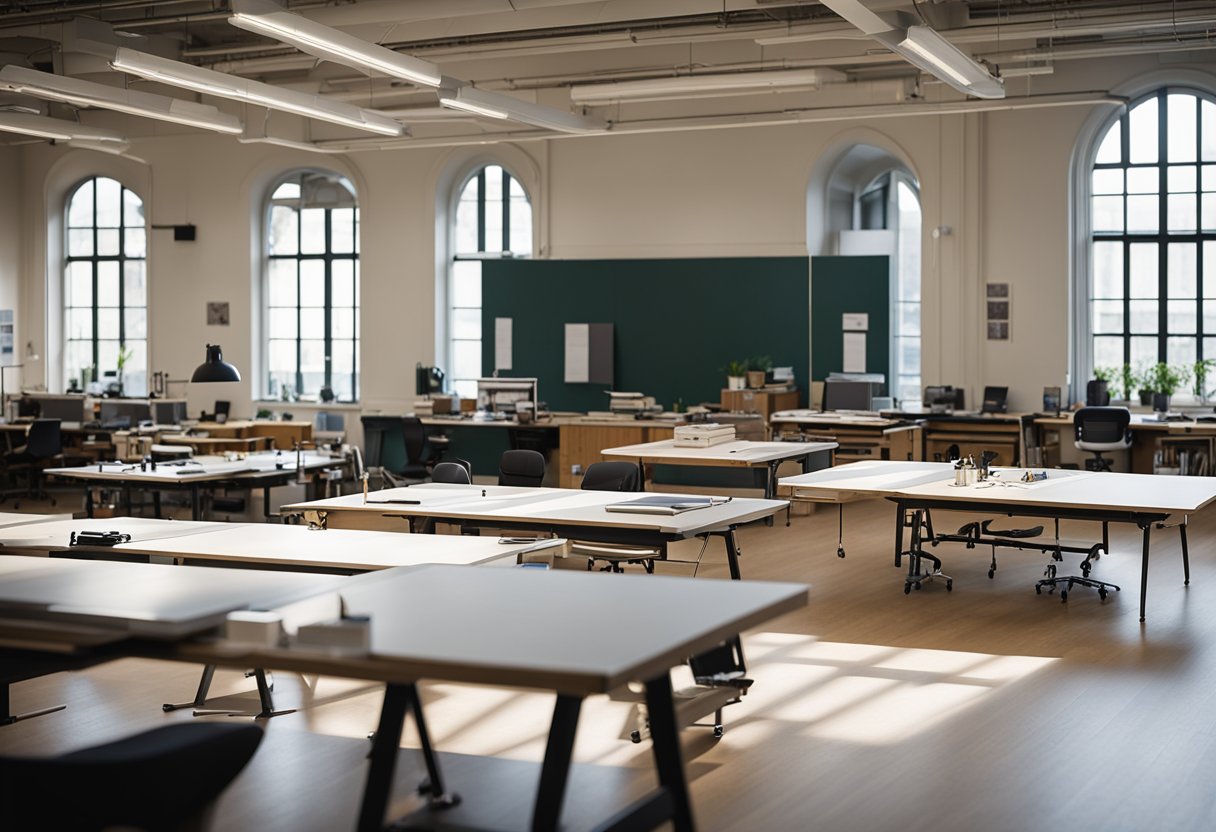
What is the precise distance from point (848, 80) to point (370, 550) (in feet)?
31.6

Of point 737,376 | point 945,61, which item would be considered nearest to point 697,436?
point 945,61

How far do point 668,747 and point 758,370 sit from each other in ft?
34.5

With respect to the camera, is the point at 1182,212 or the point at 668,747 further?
the point at 1182,212

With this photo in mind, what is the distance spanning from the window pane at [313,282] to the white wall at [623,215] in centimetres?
64

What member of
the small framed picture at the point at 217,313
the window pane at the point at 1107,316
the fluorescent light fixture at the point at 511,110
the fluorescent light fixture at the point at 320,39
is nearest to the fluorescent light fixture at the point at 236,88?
the fluorescent light fixture at the point at 511,110

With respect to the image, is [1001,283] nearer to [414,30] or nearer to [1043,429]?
[1043,429]

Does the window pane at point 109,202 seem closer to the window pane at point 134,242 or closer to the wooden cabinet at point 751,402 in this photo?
the window pane at point 134,242

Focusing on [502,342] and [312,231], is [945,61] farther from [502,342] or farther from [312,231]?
[312,231]

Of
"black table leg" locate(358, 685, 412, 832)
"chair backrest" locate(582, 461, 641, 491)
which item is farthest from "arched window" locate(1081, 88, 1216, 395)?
"black table leg" locate(358, 685, 412, 832)

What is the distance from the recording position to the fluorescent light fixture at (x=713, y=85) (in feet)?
36.2

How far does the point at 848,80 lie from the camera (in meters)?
13.2

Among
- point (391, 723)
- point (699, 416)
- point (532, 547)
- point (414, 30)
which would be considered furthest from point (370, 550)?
point (414, 30)

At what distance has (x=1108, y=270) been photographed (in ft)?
43.3

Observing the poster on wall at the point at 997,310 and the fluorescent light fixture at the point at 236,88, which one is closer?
the fluorescent light fixture at the point at 236,88
